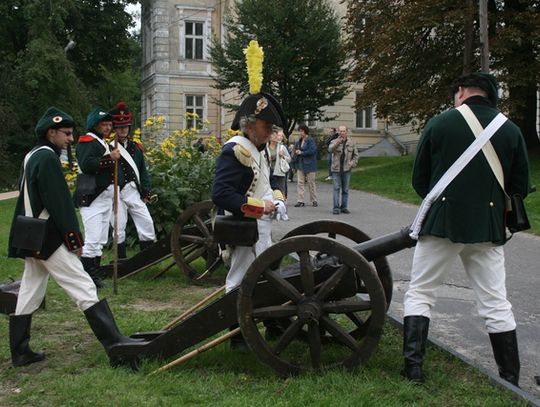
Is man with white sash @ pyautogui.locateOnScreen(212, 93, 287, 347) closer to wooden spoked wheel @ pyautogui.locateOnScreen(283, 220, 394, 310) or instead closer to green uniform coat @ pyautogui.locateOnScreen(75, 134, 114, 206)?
wooden spoked wheel @ pyautogui.locateOnScreen(283, 220, 394, 310)

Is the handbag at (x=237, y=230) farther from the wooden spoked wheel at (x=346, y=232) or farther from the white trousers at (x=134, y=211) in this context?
the white trousers at (x=134, y=211)

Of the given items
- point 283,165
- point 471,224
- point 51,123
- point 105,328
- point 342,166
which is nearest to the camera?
point 471,224

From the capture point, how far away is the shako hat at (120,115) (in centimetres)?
747

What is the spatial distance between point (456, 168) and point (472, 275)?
673 mm

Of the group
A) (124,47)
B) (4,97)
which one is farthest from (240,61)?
(124,47)

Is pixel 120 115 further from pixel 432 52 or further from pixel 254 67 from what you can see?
pixel 432 52

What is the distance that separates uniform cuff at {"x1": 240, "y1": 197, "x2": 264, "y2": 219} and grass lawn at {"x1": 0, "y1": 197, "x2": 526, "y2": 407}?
1.00 metres

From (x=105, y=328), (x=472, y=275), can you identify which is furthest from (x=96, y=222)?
(x=472, y=275)

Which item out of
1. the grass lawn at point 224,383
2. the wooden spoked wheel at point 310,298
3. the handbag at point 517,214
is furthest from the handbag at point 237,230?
the handbag at point 517,214

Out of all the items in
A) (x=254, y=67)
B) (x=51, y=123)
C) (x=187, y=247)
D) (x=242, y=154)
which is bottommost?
(x=187, y=247)

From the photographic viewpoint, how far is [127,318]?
19.0ft

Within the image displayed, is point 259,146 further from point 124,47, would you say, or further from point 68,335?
point 124,47

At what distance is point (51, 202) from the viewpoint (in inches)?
177

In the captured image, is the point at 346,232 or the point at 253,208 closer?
the point at 253,208
